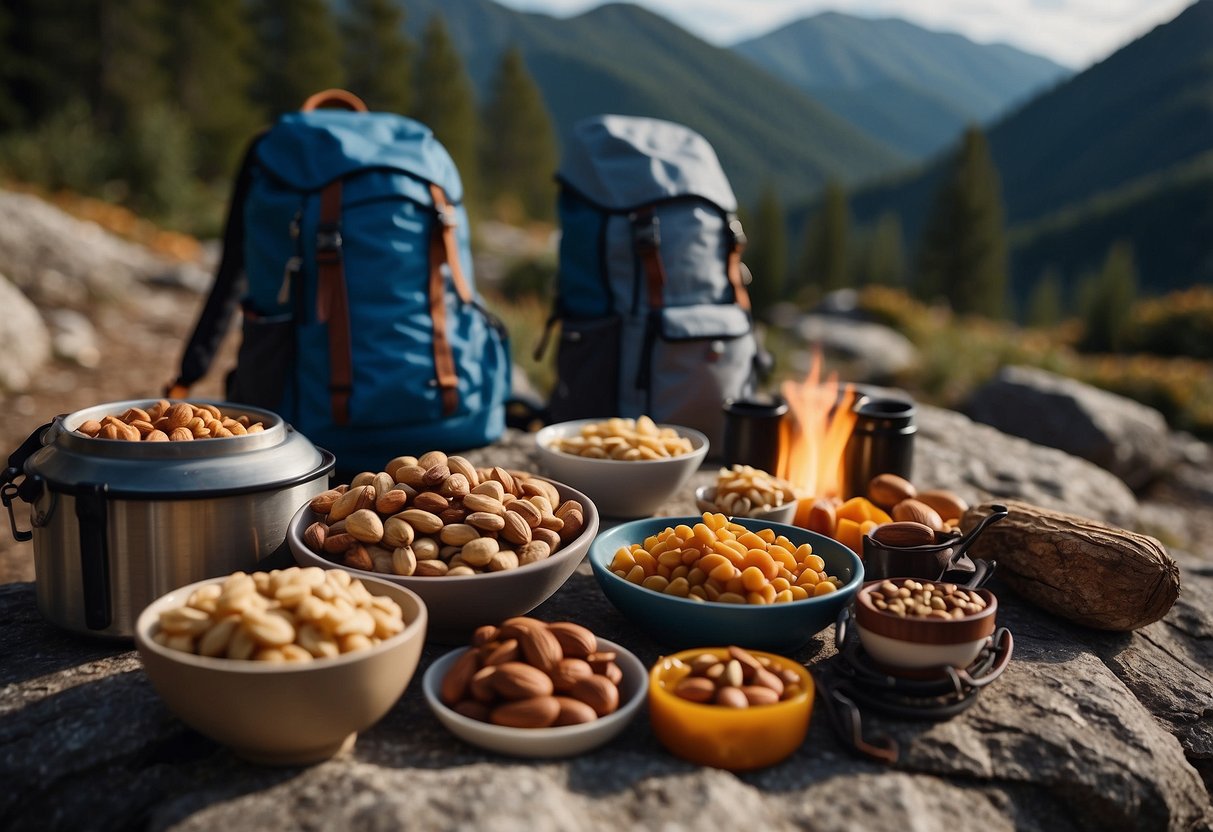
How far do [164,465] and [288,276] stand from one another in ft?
4.26

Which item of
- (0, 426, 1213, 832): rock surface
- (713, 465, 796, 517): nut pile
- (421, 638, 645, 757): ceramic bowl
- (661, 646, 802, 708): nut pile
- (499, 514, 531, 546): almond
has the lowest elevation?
(0, 426, 1213, 832): rock surface

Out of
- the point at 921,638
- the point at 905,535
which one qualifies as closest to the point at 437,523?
the point at 921,638

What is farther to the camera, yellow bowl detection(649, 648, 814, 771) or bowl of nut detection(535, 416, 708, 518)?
bowl of nut detection(535, 416, 708, 518)

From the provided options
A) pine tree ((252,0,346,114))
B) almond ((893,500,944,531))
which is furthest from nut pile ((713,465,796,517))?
pine tree ((252,0,346,114))

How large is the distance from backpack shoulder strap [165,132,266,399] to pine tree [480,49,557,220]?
97.7 ft

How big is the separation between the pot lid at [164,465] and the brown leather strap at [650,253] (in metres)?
1.74

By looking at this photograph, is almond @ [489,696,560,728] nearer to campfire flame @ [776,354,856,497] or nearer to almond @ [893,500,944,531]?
almond @ [893,500,944,531]

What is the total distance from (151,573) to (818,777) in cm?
132

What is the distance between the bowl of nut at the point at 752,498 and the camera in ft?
8.42

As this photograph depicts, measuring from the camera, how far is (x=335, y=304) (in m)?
3.10

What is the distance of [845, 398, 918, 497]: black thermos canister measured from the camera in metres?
2.96

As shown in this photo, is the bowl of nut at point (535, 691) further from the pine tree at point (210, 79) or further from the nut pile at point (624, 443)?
the pine tree at point (210, 79)

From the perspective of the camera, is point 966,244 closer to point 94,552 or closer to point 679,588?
point 679,588

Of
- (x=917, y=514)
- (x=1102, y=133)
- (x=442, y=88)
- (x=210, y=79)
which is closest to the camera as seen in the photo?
(x=917, y=514)
